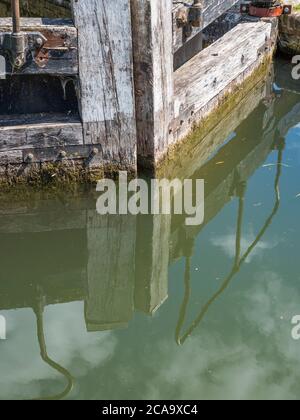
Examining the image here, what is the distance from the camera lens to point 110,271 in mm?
4555

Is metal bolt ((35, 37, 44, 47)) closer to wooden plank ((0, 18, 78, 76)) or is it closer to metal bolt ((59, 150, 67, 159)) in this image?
wooden plank ((0, 18, 78, 76))

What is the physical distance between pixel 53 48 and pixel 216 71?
7.28ft

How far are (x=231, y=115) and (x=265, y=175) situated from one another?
1382 mm

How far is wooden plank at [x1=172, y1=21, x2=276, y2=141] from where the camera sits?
5.75 meters

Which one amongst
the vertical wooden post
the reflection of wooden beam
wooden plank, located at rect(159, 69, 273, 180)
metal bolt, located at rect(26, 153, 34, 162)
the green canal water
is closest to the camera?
the green canal water

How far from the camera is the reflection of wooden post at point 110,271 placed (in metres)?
4.10

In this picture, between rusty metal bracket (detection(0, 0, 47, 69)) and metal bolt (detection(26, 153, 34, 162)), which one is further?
metal bolt (detection(26, 153, 34, 162))

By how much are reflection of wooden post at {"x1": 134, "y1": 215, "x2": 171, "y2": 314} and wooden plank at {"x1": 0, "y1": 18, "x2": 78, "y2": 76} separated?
4.42ft

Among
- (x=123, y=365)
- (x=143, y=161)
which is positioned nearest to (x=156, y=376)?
(x=123, y=365)

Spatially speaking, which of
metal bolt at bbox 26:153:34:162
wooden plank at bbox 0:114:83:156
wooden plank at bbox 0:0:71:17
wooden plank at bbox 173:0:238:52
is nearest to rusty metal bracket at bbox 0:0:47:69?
wooden plank at bbox 0:114:83:156

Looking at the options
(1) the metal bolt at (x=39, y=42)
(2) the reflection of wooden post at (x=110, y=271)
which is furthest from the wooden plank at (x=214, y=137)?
(1) the metal bolt at (x=39, y=42)

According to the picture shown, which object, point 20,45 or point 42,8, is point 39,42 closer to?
point 20,45

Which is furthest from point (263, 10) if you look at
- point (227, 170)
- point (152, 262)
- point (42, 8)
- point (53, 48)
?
point (152, 262)

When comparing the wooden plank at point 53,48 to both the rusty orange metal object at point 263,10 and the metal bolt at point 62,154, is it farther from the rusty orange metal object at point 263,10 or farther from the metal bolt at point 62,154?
the rusty orange metal object at point 263,10
